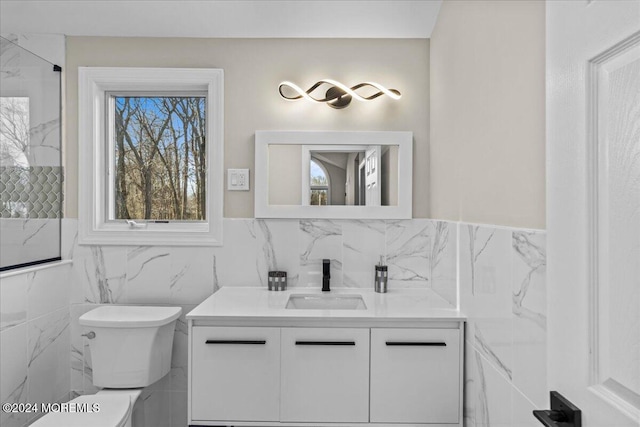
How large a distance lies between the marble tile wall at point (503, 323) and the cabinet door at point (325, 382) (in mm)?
428

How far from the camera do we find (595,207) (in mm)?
636

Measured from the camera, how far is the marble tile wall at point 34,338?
1872mm

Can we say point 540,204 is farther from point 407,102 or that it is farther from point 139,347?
point 139,347

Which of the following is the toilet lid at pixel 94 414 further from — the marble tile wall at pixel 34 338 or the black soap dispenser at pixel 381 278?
the black soap dispenser at pixel 381 278

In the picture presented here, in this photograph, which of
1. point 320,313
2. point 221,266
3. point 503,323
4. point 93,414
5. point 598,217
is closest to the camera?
point 598,217

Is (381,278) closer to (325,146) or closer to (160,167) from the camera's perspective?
(325,146)

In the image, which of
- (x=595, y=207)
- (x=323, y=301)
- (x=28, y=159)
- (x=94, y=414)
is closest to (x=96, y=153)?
(x=28, y=159)

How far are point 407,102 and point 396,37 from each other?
0.35 m

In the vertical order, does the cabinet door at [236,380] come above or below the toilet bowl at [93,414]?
above

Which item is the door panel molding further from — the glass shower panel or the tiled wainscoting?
the glass shower panel

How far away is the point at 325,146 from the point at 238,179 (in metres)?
0.50

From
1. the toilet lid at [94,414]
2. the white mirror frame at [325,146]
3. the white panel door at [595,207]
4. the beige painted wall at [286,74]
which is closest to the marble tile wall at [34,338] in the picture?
the toilet lid at [94,414]

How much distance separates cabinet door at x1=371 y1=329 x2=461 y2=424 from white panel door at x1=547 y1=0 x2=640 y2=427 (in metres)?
0.95

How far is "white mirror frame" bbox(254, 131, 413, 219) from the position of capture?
2.25 meters
